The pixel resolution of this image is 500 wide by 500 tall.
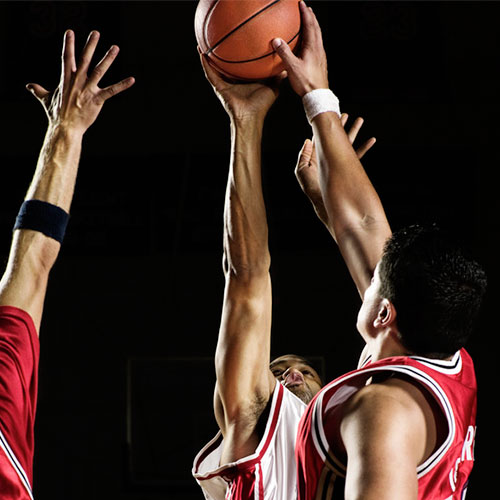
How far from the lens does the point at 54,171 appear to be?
5.50 ft

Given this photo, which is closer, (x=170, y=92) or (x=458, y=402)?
(x=458, y=402)

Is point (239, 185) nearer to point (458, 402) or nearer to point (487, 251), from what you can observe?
point (458, 402)

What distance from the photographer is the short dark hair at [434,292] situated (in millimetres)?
1492

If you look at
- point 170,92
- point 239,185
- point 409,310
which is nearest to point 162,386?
point 170,92

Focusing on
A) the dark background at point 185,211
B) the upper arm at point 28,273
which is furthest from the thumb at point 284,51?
the dark background at point 185,211

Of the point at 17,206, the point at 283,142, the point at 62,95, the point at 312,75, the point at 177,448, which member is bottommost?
the point at 177,448

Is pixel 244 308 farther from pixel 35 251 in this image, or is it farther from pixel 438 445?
pixel 438 445

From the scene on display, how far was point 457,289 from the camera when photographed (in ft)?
4.91

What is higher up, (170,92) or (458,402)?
(170,92)

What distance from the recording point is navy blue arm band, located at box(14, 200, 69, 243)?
5.24 feet

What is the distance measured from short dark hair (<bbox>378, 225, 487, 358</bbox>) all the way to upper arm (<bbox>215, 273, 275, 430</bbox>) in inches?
22.3

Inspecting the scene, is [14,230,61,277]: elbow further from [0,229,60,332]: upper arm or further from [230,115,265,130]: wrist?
[230,115,265,130]: wrist

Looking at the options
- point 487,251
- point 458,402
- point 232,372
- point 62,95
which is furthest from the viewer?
point 487,251

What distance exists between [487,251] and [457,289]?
6.25m
